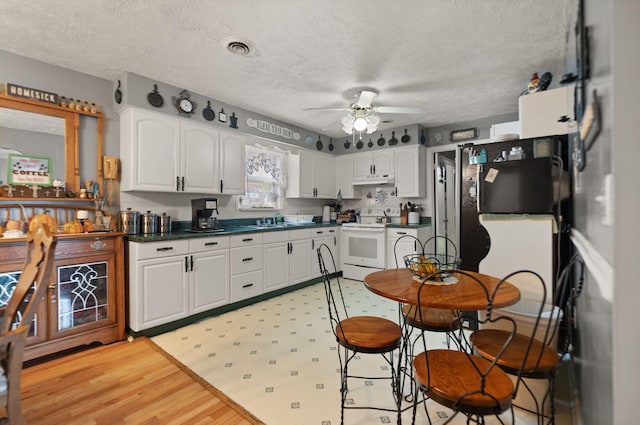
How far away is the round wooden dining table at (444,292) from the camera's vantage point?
138cm

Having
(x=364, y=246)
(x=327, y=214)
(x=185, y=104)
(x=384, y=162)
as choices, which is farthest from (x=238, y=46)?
(x=327, y=214)

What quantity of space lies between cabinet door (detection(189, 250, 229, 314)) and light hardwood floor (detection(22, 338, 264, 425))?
0.71 metres

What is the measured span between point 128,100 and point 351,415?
335 cm

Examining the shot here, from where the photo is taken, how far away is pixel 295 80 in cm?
316

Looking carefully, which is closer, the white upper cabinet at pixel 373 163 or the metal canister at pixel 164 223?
the metal canister at pixel 164 223

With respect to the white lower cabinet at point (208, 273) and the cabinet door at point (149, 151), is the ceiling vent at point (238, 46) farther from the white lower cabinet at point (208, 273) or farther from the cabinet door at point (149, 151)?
the white lower cabinet at point (208, 273)

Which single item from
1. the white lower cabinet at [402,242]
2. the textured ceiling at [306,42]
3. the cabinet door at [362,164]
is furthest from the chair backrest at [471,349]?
the cabinet door at [362,164]

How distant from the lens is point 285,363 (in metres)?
2.32

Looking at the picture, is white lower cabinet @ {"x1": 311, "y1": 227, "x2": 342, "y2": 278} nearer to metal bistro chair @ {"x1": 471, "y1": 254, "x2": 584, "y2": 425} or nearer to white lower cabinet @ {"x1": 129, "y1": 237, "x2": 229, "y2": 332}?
white lower cabinet @ {"x1": 129, "y1": 237, "x2": 229, "y2": 332}

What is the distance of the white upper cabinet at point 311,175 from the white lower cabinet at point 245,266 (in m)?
1.50

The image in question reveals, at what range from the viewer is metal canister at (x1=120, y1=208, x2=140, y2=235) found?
116 inches

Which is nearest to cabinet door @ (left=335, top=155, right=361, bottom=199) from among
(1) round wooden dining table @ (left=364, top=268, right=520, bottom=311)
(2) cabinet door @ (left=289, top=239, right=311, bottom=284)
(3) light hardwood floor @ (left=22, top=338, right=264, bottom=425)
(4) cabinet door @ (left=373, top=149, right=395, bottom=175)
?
(4) cabinet door @ (left=373, top=149, right=395, bottom=175)

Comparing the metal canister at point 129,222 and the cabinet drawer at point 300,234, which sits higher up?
the metal canister at point 129,222

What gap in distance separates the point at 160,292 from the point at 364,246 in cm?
303
